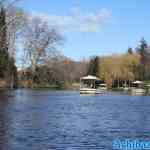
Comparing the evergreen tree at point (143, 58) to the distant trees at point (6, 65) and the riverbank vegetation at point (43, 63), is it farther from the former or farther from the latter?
the distant trees at point (6, 65)

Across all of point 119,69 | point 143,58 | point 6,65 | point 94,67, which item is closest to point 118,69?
point 119,69

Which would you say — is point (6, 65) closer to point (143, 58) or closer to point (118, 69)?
point (118, 69)

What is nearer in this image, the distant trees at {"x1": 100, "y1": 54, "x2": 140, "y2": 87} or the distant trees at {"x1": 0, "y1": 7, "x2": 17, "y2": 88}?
the distant trees at {"x1": 0, "y1": 7, "x2": 17, "y2": 88}

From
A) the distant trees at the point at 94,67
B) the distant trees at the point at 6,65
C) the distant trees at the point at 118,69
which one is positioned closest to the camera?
the distant trees at the point at 6,65

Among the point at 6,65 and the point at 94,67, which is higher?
the point at 94,67

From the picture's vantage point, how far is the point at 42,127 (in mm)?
20141

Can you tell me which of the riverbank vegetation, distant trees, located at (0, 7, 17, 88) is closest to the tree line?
the riverbank vegetation

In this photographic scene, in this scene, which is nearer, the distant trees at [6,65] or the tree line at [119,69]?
the distant trees at [6,65]

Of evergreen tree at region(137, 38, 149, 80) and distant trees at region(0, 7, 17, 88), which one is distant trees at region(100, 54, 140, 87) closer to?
evergreen tree at region(137, 38, 149, 80)

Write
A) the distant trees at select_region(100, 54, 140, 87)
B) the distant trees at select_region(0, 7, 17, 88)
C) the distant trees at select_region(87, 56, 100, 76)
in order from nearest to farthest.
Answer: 1. the distant trees at select_region(0, 7, 17, 88)
2. the distant trees at select_region(100, 54, 140, 87)
3. the distant trees at select_region(87, 56, 100, 76)

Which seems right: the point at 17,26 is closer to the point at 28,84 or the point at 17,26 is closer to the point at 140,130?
the point at 28,84

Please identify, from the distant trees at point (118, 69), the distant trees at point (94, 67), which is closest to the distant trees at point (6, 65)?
the distant trees at point (94, 67)

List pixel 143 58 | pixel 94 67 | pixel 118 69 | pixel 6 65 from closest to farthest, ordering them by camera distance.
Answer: pixel 6 65
pixel 118 69
pixel 94 67
pixel 143 58

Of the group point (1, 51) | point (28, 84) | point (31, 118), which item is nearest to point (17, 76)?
point (28, 84)
